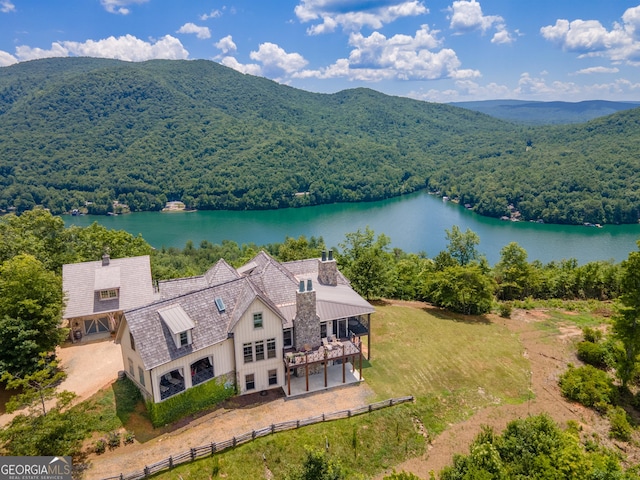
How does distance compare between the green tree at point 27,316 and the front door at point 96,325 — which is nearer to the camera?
the green tree at point 27,316

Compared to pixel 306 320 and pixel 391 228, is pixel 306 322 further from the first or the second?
pixel 391 228

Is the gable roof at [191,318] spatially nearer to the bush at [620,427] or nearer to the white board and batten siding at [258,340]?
the white board and batten siding at [258,340]

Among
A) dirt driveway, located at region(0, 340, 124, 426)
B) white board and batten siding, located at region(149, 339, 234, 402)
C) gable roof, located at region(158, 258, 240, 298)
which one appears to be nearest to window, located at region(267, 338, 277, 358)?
white board and batten siding, located at region(149, 339, 234, 402)

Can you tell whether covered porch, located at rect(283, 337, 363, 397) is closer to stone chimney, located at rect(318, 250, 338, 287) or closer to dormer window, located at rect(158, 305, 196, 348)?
stone chimney, located at rect(318, 250, 338, 287)

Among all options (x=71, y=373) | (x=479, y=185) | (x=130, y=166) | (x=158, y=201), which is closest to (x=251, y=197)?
(x=158, y=201)

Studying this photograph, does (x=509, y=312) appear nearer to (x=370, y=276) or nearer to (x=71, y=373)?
(x=370, y=276)

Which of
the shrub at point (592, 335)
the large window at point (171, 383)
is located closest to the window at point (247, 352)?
the large window at point (171, 383)

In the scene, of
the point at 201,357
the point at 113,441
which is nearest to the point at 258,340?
the point at 201,357
